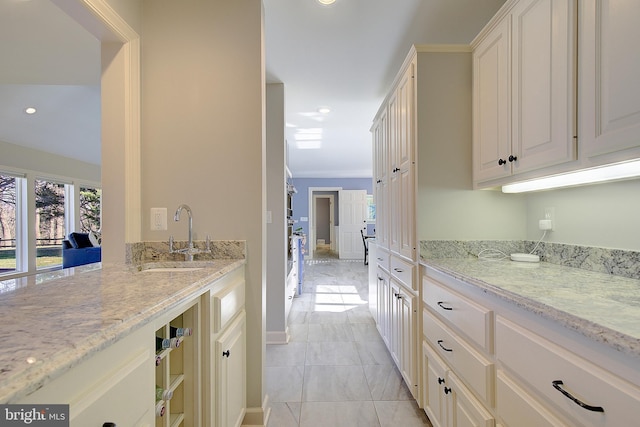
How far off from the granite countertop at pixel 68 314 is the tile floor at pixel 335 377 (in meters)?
1.21

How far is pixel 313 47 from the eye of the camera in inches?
88.6

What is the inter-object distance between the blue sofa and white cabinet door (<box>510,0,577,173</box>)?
6473 millimetres

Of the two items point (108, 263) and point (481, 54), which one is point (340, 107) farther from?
point (108, 263)

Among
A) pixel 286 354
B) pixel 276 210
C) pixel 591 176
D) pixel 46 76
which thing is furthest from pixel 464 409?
pixel 46 76

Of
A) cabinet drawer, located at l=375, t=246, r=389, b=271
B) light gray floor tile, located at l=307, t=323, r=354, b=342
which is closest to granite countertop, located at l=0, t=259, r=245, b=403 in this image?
cabinet drawer, located at l=375, t=246, r=389, b=271

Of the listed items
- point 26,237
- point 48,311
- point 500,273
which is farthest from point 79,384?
point 26,237

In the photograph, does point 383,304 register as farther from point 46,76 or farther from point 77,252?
point 77,252

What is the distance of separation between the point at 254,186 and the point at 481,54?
1.50 meters

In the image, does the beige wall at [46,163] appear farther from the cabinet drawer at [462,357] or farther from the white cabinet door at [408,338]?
the cabinet drawer at [462,357]

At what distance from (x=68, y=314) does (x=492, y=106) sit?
76.0 inches

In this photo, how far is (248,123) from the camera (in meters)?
1.71

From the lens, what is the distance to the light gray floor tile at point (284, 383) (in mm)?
1950

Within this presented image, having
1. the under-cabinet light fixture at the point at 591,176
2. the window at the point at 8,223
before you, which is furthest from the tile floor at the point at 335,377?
the window at the point at 8,223

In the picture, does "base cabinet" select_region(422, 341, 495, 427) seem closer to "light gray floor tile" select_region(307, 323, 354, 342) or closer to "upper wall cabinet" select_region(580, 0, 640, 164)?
"upper wall cabinet" select_region(580, 0, 640, 164)
